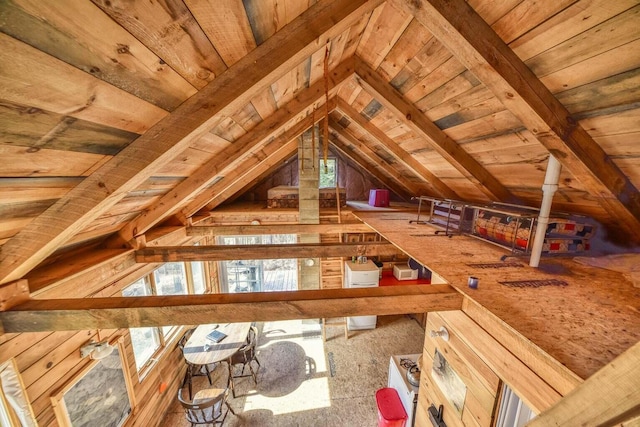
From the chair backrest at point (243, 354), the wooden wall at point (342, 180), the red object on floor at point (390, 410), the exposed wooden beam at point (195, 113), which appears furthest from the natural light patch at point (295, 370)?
the exposed wooden beam at point (195, 113)

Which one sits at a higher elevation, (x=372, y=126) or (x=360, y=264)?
(x=372, y=126)

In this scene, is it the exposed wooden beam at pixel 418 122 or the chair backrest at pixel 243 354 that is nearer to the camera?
the exposed wooden beam at pixel 418 122

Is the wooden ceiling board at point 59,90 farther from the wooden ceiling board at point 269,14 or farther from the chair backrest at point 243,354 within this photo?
the chair backrest at point 243,354

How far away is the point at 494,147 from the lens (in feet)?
6.60

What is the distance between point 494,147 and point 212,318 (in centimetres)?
252

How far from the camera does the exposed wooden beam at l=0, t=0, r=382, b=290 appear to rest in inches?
44.2

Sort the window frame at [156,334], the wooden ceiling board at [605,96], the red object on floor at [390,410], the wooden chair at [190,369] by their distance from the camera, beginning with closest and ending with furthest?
the wooden ceiling board at [605,96], the red object on floor at [390,410], the window frame at [156,334], the wooden chair at [190,369]

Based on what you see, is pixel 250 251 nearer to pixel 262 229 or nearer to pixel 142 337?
pixel 262 229

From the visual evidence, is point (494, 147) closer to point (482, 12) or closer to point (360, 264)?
point (482, 12)

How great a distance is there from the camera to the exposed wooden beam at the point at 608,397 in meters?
0.46

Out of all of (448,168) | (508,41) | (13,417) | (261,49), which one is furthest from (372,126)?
(13,417)

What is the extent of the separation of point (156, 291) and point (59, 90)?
3.54 m

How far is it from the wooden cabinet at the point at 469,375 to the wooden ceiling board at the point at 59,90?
2.10 meters

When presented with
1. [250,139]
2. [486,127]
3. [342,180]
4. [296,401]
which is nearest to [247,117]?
[250,139]
